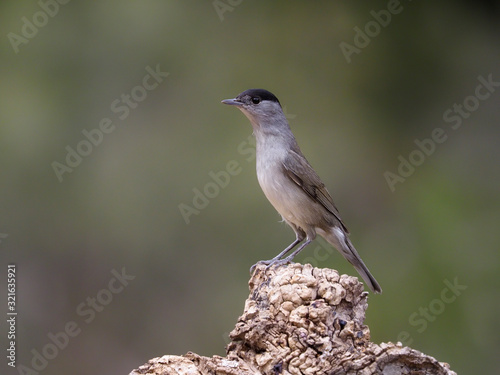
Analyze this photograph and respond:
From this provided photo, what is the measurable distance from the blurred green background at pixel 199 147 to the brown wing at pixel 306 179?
5.35 feet

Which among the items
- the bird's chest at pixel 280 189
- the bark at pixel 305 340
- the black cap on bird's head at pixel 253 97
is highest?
the black cap on bird's head at pixel 253 97

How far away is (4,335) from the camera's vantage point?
647 cm

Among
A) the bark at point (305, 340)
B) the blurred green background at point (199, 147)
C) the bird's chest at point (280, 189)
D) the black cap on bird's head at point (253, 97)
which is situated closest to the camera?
the bark at point (305, 340)

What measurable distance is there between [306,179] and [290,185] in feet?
0.45

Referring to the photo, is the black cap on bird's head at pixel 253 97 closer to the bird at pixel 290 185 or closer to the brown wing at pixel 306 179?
the bird at pixel 290 185

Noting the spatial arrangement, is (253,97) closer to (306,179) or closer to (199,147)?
(306,179)

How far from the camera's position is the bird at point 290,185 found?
4.76 metres

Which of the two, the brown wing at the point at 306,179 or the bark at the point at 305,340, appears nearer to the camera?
the bark at the point at 305,340

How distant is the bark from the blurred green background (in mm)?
3298

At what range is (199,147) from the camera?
7207mm

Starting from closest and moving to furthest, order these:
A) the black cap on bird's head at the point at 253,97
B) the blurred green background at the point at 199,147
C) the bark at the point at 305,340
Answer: the bark at the point at 305,340 → the black cap on bird's head at the point at 253,97 → the blurred green background at the point at 199,147

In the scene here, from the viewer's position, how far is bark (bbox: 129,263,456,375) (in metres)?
2.75

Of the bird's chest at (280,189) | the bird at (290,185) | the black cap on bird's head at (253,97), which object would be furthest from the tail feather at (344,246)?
the black cap on bird's head at (253,97)

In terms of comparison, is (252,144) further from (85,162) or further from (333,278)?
(333,278)
